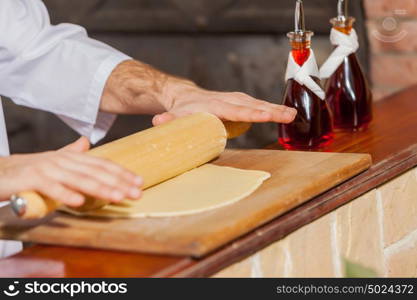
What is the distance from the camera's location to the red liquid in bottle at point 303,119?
1.56m

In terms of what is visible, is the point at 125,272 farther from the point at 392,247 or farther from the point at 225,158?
the point at 392,247

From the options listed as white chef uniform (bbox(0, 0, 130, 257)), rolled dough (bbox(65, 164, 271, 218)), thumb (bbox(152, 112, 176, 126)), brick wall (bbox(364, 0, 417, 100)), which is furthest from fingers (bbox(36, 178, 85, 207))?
brick wall (bbox(364, 0, 417, 100))

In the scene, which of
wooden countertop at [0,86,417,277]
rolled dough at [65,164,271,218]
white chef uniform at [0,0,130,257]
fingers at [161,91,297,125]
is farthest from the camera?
white chef uniform at [0,0,130,257]

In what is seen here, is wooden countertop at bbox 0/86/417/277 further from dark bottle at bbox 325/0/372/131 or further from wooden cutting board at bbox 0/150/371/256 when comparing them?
dark bottle at bbox 325/0/372/131

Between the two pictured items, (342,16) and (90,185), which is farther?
(342,16)

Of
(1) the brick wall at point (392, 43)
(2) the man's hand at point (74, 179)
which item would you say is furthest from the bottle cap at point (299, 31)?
(1) the brick wall at point (392, 43)

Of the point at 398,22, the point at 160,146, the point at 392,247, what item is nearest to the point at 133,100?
the point at 160,146

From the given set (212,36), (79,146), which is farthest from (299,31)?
(212,36)

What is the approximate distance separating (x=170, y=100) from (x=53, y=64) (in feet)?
1.19

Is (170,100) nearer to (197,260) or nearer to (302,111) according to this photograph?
(302,111)

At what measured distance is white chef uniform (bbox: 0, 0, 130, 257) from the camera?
185cm

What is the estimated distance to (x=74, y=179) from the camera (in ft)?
3.64

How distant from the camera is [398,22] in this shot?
2.53 metres

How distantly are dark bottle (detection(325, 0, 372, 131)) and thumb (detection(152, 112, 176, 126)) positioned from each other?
1.15 feet
